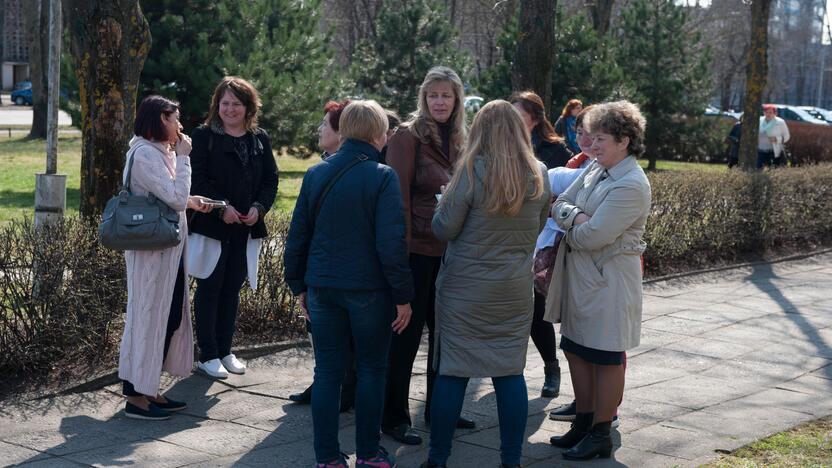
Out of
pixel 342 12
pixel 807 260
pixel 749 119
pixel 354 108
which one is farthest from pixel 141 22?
pixel 342 12

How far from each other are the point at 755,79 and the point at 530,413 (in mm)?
10396

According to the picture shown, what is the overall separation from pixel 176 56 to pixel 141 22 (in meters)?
8.74

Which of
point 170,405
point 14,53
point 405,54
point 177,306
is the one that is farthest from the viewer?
point 14,53

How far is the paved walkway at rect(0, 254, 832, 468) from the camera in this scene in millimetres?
4871

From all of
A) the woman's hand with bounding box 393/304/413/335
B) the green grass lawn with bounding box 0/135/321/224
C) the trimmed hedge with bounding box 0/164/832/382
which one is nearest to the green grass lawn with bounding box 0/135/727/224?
the green grass lawn with bounding box 0/135/321/224

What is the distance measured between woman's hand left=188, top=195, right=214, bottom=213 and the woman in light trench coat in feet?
6.96

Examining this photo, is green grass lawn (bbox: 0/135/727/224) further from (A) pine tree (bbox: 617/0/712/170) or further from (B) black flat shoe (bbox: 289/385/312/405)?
(B) black flat shoe (bbox: 289/385/312/405)

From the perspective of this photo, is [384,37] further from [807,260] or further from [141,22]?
[141,22]

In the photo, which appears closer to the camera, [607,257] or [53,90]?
[607,257]

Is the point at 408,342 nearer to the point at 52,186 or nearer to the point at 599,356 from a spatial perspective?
the point at 599,356

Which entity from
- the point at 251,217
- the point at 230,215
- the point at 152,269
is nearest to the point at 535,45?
the point at 251,217

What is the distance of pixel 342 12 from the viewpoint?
45.4 m

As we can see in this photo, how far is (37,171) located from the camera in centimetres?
1941

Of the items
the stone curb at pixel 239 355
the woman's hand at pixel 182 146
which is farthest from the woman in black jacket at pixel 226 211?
the woman's hand at pixel 182 146
